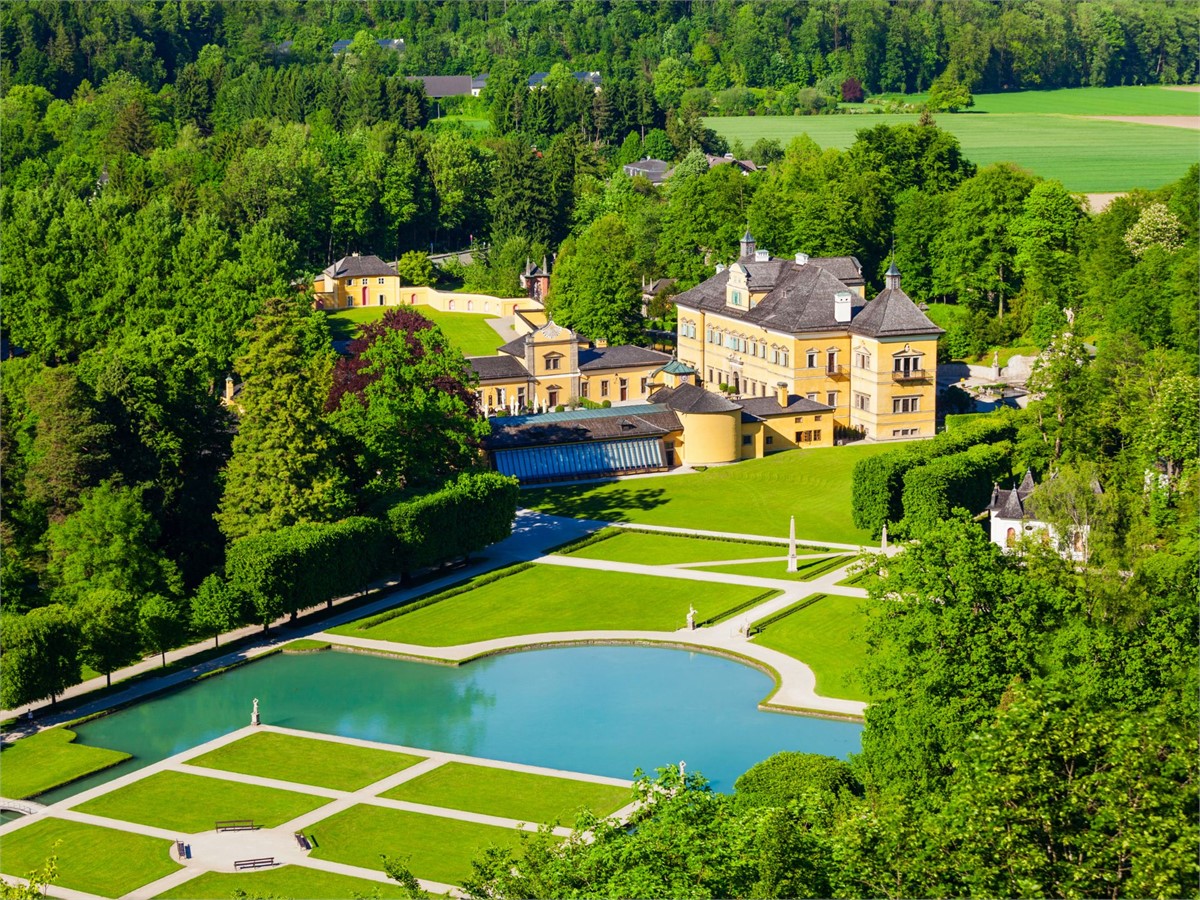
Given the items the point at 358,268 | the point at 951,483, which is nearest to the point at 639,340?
the point at 358,268

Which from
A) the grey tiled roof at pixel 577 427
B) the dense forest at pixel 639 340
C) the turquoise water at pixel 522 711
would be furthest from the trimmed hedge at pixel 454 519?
the grey tiled roof at pixel 577 427

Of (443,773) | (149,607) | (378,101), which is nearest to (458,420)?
(149,607)

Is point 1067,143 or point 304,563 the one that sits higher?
point 1067,143

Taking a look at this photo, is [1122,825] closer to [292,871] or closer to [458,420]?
[292,871]

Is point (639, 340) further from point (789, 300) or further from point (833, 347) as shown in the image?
point (833, 347)

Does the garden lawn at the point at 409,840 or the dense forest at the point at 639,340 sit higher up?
the dense forest at the point at 639,340

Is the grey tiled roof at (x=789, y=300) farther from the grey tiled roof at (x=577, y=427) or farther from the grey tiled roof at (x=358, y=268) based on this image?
the grey tiled roof at (x=358, y=268)
